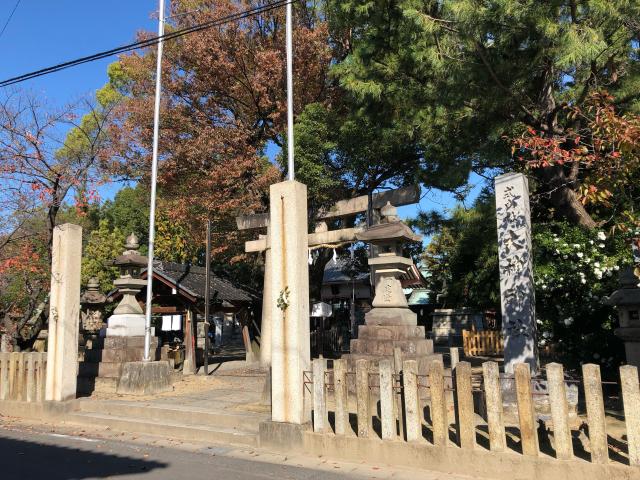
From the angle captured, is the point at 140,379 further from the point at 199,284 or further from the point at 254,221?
the point at 199,284

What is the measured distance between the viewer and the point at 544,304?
10.7m

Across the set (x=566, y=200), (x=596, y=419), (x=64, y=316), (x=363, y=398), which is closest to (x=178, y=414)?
(x=64, y=316)

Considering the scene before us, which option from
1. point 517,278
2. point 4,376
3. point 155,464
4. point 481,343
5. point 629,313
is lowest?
point 155,464

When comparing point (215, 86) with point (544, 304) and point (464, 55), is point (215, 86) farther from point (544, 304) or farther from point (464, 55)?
point (544, 304)

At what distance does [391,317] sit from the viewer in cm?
955

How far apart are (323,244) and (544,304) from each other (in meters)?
5.60

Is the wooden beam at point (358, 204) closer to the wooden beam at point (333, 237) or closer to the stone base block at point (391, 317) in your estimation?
the wooden beam at point (333, 237)

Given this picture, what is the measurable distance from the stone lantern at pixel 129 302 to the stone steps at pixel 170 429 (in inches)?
122

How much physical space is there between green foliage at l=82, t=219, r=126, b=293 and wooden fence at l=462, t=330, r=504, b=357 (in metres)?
18.1

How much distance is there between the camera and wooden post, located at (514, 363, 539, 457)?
5051mm

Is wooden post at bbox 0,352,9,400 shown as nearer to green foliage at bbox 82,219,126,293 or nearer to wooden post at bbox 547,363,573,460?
wooden post at bbox 547,363,573,460

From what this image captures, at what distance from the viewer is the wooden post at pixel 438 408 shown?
5.59m

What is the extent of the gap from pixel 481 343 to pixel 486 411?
52.8ft

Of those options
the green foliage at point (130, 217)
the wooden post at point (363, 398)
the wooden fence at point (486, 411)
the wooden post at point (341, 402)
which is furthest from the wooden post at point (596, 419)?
the green foliage at point (130, 217)
